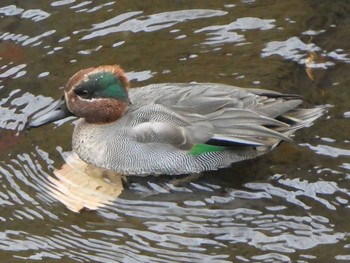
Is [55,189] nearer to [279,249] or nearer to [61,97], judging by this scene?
[61,97]

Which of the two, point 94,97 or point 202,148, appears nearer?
point 202,148

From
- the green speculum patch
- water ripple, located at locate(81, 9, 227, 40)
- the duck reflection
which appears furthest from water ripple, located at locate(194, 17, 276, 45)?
the duck reflection

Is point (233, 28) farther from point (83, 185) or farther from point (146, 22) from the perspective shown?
point (83, 185)

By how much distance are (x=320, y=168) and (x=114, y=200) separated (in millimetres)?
1668

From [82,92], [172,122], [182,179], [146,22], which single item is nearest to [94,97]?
[82,92]

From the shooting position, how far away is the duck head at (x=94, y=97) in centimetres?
834

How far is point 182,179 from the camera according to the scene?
829 centimetres

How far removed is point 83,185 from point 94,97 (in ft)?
2.54

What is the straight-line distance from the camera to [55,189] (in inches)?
318

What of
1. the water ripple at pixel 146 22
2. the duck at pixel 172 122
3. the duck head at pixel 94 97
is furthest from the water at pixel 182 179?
the duck head at pixel 94 97

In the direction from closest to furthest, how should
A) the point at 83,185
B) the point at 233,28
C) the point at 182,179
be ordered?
the point at 83,185 → the point at 182,179 → the point at 233,28

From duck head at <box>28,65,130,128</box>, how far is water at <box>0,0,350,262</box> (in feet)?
1.18

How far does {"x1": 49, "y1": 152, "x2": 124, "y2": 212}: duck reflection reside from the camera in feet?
26.0

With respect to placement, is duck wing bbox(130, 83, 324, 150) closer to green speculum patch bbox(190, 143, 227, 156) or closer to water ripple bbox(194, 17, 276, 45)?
green speculum patch bbox(190, 143, 227, 156)
